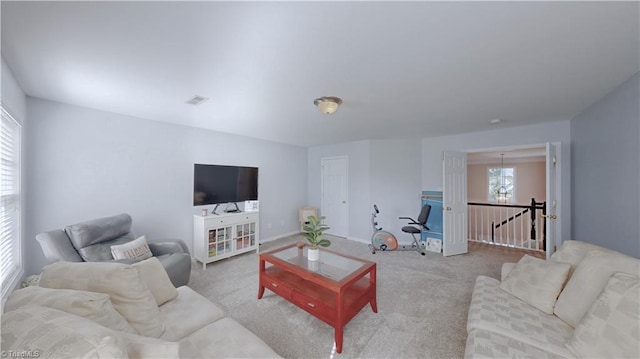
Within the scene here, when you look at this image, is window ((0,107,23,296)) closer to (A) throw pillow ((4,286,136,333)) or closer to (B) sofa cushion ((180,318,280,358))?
(A) throw pillow ((4,286,136,333))

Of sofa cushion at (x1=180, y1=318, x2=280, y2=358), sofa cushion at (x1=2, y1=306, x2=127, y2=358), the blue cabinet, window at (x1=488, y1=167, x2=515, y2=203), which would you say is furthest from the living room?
window at (x1=488, y1=167, x2=515, y2=203)

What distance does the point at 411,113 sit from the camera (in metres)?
3.01

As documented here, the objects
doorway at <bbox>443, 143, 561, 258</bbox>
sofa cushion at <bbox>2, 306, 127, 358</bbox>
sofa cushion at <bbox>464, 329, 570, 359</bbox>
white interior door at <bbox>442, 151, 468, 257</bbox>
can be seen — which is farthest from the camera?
doorway at <bbox>443, 143, 561, 258</bbox>

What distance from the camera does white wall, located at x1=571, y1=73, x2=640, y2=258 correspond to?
1970 mm

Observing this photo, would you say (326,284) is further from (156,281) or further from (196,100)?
(196,100)

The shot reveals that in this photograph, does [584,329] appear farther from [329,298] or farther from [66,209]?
[66,209]

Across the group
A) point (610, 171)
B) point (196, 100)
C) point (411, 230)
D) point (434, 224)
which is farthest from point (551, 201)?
point (196, 100)

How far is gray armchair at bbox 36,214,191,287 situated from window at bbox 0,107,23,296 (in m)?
0.22

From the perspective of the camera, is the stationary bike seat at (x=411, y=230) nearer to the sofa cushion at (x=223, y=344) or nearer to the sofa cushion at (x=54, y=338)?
the sofa cushion at (x=223, y=344)

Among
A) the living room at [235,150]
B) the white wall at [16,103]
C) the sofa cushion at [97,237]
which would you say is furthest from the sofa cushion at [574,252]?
the white wall at [16,103]

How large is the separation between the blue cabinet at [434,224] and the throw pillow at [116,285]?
4357mm

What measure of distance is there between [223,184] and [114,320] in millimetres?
3066

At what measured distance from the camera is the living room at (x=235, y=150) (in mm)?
1983

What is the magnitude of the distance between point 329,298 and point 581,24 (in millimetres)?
2529
